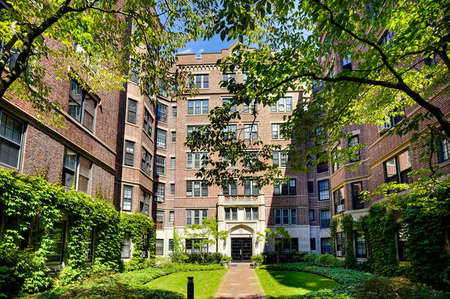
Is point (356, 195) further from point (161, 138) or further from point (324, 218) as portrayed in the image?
point (161, 138)

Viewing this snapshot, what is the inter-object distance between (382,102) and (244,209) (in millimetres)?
25763

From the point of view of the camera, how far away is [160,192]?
3612 centimetres

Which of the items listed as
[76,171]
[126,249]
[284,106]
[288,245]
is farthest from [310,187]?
[76,171]

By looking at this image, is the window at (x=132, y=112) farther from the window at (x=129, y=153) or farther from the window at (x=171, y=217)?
the window at (x=171, y=217)

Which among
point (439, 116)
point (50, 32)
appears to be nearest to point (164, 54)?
point (50, 32)

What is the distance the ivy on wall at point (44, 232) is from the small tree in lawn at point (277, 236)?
1721 centimetres

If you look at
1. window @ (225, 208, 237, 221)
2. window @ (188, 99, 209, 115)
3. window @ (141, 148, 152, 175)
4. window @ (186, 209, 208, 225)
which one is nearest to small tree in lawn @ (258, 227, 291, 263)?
window @ (225, 208, 237, 221)

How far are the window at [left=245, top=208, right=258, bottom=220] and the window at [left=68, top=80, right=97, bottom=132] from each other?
69.1 ft

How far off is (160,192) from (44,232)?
23.9 meters

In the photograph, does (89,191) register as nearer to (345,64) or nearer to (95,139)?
(95,139)

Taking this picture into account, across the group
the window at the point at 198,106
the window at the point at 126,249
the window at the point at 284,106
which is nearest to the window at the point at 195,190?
the window at the point at 198,106

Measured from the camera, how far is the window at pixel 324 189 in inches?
1471

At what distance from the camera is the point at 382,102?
10.1 metres

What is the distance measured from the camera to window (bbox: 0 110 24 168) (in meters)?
10.9
